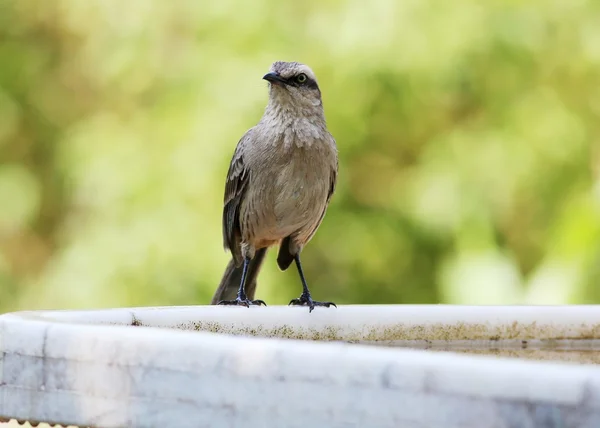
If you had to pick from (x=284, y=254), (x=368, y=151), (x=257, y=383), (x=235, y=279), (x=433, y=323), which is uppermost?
(x=368, y=151)

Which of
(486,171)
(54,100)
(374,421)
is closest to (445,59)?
(486,171)

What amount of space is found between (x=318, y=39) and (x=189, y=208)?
1561 millimetres

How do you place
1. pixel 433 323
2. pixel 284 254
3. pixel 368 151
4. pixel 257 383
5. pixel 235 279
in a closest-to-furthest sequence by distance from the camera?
pixel 257 383
pixel 433 323
pixel 284 254
pixel 235 279
pixel 368 151

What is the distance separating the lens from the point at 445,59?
699cm

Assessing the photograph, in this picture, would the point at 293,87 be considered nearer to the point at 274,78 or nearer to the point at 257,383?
the point at 274,78

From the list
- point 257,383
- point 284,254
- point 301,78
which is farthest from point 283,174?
point 257,383

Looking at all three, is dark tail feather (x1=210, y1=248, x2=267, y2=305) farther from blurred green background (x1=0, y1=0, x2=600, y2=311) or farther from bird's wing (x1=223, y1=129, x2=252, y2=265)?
blurred green background (x1=0, y1=0, x2=600, y2=311)

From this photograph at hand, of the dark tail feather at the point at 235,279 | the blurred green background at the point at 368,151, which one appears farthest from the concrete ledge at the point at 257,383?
the blurred green background at the point at 368,151

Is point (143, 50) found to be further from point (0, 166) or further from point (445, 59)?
point (445, 59)

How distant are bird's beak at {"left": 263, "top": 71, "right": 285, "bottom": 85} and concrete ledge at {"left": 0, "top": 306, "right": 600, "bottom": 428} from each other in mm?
2962

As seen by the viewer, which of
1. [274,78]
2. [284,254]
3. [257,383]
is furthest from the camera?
[284,254]

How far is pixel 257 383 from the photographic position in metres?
1.53

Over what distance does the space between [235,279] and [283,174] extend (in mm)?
952

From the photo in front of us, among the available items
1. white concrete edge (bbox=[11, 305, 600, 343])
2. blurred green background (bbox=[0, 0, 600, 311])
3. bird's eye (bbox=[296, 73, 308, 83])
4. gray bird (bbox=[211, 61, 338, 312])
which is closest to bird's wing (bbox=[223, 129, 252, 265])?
gray bird (bbox=[211, 61, 338, 312])
